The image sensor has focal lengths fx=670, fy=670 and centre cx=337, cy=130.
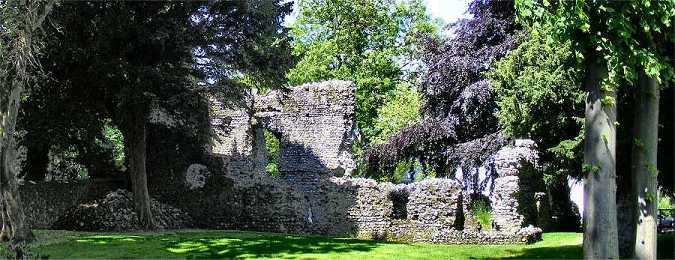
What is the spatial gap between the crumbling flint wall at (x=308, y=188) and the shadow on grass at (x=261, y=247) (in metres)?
5.44

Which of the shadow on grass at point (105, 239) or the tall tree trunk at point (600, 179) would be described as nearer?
the tall tree trunk at point (600, 179)

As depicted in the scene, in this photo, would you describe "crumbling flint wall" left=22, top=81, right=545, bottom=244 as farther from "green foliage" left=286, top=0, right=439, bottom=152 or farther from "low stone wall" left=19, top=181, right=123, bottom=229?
"green foliage" left=286, top=0, right=439, bottom=152

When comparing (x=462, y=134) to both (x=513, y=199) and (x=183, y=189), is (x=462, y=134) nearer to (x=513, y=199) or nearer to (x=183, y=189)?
(x=513, y=199)

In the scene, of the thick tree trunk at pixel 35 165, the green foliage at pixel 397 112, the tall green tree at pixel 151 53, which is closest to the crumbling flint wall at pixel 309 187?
the tall green tree at pixel 151 53

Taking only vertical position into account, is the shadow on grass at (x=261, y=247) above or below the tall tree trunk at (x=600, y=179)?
below

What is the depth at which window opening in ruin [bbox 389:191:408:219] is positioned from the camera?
23.5m

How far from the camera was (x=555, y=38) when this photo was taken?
8.94 meters

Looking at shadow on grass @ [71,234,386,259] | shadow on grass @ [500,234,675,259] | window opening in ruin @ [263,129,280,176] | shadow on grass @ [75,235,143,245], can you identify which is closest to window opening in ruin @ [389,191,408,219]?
shadow on grass @ [71,234,386,259]

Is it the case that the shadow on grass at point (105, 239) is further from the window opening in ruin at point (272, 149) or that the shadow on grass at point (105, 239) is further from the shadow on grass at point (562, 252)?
the window opening in ruin at point (272, 149)

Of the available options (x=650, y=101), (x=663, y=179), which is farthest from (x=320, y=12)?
(x=650, y=101)

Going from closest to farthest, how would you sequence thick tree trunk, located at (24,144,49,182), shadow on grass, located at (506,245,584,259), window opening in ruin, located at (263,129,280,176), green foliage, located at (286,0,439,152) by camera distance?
1. shadow on grass, located at (506,245,584,259)
2. thick tree trunk, located at (24,144,49,182)
3. green foliage, located at (286,0,439,152)
4. window opening in ruin, located at (263,129,280,176)

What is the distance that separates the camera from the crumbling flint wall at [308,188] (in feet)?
72.0

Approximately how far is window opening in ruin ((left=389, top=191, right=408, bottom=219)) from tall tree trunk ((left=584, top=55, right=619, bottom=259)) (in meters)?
14.7

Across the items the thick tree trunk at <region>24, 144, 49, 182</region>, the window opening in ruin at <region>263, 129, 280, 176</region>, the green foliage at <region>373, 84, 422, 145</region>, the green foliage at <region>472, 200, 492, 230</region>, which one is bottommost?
the green foliage at <region>472, 200, 492, 230</region>
